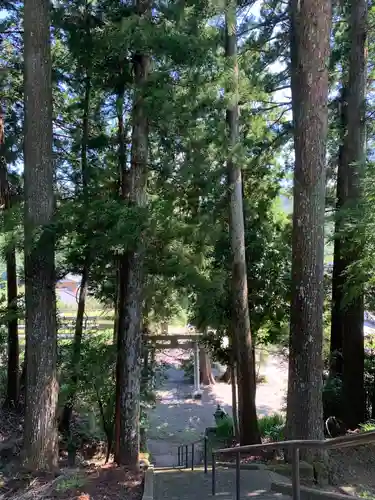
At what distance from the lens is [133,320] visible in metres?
6.82

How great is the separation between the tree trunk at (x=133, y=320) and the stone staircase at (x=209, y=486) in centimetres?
66

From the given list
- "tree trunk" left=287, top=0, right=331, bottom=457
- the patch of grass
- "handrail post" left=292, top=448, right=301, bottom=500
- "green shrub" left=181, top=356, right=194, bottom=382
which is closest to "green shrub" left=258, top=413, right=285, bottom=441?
"tree trunk" left=287, top=0, right=331, bottom=457

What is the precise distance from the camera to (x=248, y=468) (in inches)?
276

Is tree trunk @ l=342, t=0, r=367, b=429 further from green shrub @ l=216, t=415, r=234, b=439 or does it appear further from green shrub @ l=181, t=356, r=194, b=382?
green shrub @ l=181, t=356, r=194, b=382

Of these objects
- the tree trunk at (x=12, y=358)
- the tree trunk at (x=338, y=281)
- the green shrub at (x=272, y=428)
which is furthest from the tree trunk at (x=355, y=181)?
the tree trunk at (x=12, y=358)

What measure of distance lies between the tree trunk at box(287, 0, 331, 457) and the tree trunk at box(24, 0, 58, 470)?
3395 millimetres

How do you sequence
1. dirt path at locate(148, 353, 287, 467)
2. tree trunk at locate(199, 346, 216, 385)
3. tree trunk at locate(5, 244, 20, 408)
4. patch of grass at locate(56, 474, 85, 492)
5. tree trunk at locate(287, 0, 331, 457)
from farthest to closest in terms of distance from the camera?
tree trunk at locate(199, 346, 216, 385), dirt path at locate(148, 353, 287, 467), tree trunk at locate(5, 244, 20, 408), tree trunk at locate(287, 0, 331, 457), patch of grass at locate(56, 474, 85, 492)

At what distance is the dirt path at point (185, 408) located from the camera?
568 inches

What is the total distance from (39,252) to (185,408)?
1468 centimetres

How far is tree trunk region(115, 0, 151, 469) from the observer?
22.0ft

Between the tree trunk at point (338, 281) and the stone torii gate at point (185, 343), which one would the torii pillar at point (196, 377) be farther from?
the tree trunk at point (338, 281)

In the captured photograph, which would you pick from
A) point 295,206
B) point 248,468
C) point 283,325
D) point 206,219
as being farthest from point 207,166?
point 283,325

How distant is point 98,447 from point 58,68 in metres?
8.09

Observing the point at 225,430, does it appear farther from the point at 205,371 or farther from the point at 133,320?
the point at 205,371
